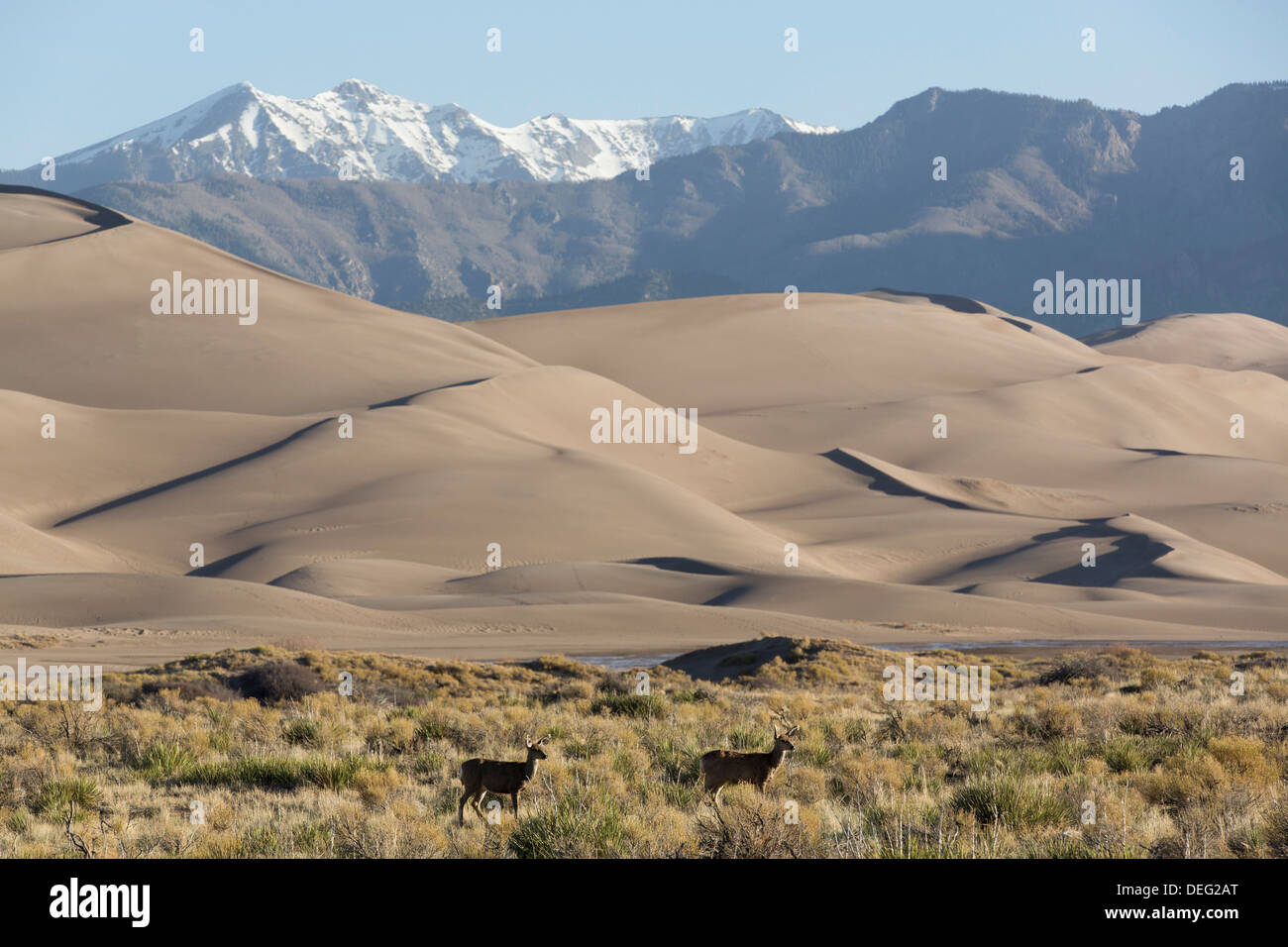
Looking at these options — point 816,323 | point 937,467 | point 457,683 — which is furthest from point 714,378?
point 457,683

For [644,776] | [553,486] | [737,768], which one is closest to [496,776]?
[737,768]

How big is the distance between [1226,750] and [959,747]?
307 centimetres

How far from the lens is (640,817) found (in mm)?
9477

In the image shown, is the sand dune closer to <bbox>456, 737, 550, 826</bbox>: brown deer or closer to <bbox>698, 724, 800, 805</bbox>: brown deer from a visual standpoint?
<bbox>456, 737, 550, 826</bbox>: brown deer

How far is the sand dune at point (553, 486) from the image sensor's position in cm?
4741

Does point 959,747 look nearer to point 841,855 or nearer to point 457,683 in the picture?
point 841,855

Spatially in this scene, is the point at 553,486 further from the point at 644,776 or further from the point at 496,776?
the point at 496,776

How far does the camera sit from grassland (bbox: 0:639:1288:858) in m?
8.64

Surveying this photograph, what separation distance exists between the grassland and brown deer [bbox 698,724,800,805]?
0.60 feet

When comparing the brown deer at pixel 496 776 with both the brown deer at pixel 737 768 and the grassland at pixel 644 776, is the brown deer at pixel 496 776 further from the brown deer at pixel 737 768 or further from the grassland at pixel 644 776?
the brown deer at pixel 737 768

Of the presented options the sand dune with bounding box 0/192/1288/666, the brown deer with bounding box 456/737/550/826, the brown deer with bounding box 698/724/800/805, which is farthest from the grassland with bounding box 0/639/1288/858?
the sand dune with bounding box 0/192/1288/666

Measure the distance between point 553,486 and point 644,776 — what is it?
5784 centimetres

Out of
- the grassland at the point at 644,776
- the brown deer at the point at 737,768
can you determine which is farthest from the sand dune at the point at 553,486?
the brown deer at the point at 737,768

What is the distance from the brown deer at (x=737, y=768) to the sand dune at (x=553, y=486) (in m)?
26.6
